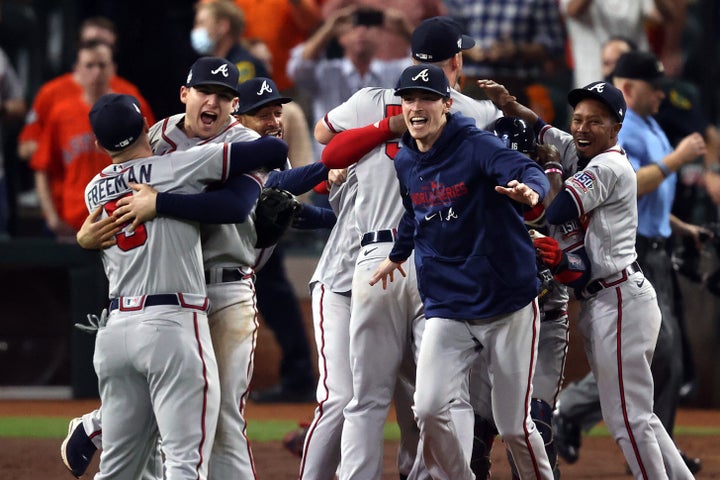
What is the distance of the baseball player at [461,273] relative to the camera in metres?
4.81

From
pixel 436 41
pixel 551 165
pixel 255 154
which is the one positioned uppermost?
pixel 436 41

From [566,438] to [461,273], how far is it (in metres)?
2.36

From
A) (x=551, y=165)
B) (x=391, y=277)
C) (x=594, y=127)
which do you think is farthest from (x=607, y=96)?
(x=391, y=277)

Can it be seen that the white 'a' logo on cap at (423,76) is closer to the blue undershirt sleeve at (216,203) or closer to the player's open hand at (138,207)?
the blue undershirt sleeve at (216,203)

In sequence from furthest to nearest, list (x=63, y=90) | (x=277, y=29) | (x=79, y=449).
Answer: (x=277, y=29), (x=63, y=90), (x=79, y=449)

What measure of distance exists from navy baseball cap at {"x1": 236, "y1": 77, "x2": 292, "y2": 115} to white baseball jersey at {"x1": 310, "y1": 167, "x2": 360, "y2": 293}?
1.53 feet

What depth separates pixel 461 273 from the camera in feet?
15.9

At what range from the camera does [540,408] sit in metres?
5.47

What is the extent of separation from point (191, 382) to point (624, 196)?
76.8 inches

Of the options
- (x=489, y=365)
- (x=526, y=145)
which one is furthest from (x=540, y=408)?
(x=526, y=145)

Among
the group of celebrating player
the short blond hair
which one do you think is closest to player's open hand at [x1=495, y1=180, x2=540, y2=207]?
the group of celebrating player

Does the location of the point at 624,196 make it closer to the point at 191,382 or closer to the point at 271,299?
the point at 191,382

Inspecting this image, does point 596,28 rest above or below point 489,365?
above

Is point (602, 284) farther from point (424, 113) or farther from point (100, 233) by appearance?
point (100, 233)
